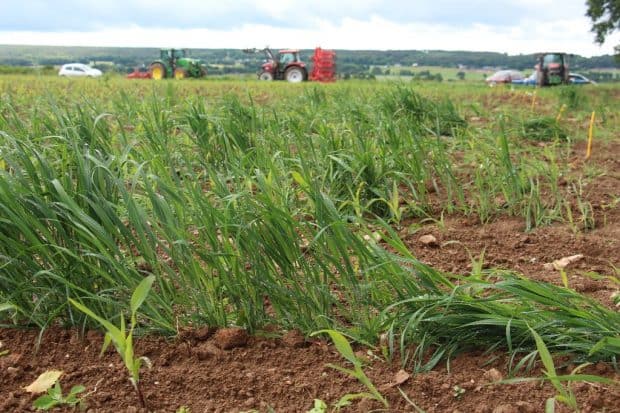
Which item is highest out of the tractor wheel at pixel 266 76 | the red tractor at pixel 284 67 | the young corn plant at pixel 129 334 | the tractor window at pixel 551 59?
the tractor window at pixel 551 59

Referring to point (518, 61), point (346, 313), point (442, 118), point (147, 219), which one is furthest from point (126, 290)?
point (518, 61)

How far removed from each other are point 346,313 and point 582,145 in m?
4.42

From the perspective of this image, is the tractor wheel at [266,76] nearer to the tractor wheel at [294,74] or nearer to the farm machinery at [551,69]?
the tractor wheel at [294,74]

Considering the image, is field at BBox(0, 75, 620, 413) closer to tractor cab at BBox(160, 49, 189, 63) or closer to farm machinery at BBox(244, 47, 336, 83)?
farm machinery at BBox(244, 47, 336, 83)

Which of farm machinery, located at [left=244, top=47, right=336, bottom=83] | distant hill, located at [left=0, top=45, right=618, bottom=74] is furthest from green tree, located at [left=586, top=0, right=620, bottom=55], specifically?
farm machinery, located at [left=244, top=47, right=336, bottom=83]

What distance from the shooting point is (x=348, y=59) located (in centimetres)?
2527

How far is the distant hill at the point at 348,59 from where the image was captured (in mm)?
7725

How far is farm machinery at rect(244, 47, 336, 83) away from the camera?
22500 millimetres

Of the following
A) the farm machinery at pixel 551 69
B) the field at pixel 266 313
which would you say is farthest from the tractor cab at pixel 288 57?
the field at pixel 266 313

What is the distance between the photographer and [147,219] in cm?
208

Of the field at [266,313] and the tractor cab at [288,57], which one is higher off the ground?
the tractor cab at [288,57]

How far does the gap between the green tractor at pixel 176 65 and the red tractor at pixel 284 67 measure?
2.26 metres

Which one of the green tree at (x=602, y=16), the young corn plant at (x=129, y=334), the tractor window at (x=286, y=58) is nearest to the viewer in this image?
the young corn plant at (x=129, y=334)

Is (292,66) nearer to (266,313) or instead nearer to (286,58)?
(286,58)
